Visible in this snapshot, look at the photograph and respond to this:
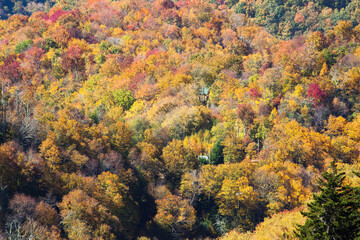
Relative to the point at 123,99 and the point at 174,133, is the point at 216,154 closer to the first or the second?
the point at 174,133

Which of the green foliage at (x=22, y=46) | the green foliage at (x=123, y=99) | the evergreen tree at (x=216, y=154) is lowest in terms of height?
the evergreen tree at (x=216, y=154)

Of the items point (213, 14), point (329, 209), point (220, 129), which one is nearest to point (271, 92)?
point (220, 129)

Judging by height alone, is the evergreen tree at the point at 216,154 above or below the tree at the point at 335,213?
below

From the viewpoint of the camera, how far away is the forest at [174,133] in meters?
49.2

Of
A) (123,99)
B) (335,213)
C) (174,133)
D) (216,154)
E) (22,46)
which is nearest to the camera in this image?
(335,213)

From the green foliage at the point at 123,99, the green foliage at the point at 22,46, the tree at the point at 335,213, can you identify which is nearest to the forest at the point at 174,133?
the tree at the point at 335,213

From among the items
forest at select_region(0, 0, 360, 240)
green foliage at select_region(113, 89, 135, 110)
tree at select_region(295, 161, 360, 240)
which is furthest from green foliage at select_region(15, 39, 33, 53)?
tree at select_region(295, 161, 360, 240)

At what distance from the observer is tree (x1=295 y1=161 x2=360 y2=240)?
85.8 feet

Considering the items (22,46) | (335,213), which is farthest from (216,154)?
(22,46)

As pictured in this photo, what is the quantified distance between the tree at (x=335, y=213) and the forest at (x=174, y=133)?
10 centimetres

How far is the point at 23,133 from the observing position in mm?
55781

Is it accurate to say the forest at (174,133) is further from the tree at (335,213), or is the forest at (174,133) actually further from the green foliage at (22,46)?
the green foliage at (22,46)

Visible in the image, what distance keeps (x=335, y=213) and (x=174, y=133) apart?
49.3m

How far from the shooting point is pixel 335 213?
86.8 feet
